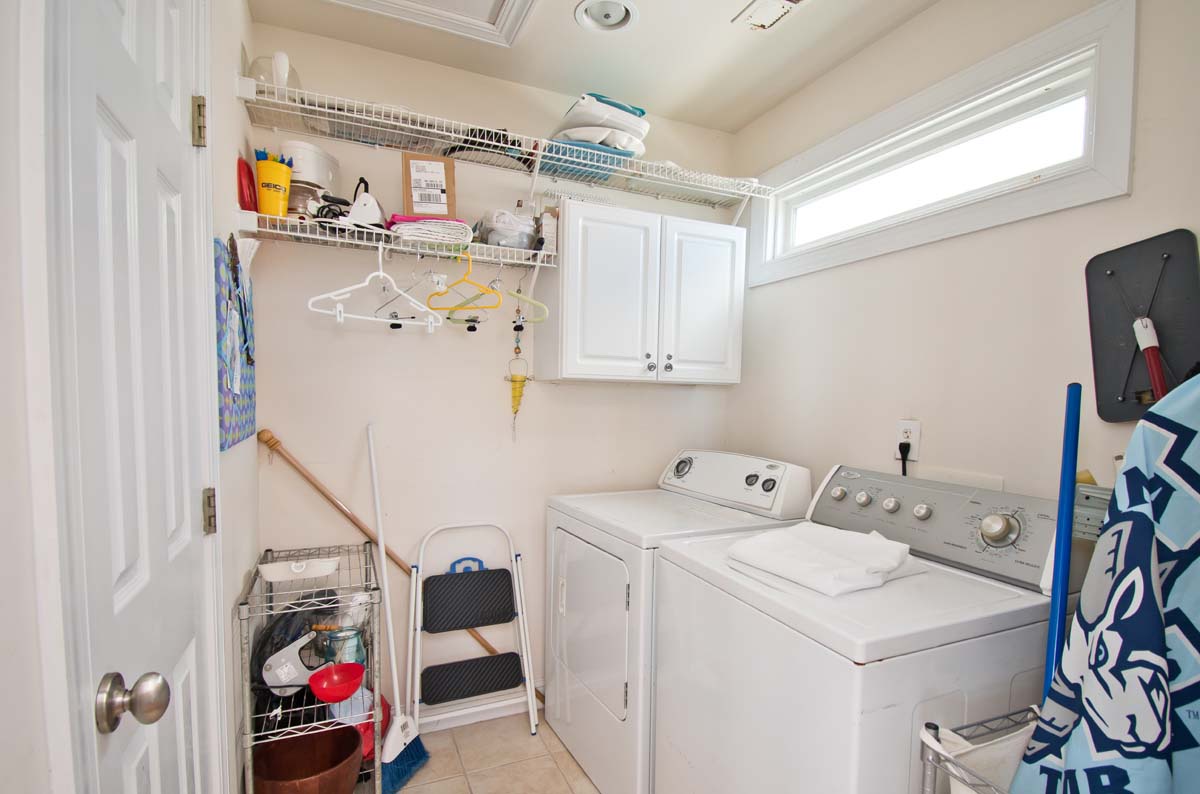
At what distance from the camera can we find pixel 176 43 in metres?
1.12

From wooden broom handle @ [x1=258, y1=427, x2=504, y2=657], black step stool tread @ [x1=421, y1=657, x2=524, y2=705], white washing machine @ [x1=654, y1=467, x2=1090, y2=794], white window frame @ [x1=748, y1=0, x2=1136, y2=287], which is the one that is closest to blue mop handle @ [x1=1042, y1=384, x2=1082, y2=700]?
white washing machine @ [x1=654, y1=467, x2=1090, y2=794]

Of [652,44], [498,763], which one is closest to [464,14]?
[652,44]

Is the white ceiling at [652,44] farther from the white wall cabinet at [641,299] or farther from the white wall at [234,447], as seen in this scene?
the white wall cabinet at [641,299]

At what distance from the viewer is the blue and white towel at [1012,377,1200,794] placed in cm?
78

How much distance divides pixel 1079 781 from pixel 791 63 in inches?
90.8

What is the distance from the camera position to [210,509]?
1.21 meters

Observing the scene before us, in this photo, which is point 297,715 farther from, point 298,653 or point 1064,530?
point 1064,530

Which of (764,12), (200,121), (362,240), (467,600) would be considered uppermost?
(764,12)

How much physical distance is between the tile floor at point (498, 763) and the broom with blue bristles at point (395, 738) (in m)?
0.04

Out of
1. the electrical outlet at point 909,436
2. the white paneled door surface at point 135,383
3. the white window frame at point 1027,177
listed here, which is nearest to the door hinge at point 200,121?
the white paneled door surface at point 135,383

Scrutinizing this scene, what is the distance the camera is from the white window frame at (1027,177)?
1337mm

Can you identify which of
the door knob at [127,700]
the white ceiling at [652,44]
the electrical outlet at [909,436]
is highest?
the white ceiling at [652,44]

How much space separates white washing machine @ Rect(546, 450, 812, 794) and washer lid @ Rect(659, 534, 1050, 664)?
36cm

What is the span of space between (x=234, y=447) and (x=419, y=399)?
0.78 meters
